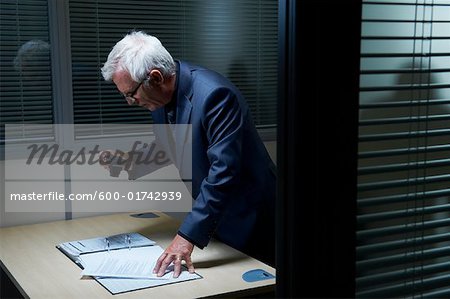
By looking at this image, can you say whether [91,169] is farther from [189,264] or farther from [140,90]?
[189,264]

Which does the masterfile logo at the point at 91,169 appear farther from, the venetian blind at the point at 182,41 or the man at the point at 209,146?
the man at the point at 209,146

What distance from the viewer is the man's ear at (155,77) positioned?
7.14ft

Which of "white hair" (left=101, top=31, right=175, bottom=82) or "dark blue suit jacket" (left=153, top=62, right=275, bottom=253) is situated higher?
"white hair" (left=101, top=31, right=175, bottom=82)

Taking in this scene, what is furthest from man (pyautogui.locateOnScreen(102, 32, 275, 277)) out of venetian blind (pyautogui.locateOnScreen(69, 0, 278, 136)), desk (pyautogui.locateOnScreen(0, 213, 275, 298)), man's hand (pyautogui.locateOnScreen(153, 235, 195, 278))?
venetian blind (pyautogui.locateOnScreen(69, 0, 278, 136))

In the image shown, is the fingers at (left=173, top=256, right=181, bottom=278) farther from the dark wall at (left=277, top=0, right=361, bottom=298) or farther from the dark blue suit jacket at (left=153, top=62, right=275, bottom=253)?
the dark wall at (left=277, top=0, right=361, bottom=298)

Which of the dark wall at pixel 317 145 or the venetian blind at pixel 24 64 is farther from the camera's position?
the venetian blind at pixel 24 64

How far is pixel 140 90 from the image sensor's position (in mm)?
2215

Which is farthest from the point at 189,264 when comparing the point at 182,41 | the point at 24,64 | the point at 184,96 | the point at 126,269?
the point at 182,41

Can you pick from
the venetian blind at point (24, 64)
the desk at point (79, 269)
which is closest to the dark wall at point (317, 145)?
the desk at point (79, 269)

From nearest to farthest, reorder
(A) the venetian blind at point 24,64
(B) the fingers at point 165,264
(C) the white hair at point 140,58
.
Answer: (B) the fingers at point 165,264
(C) the white hair at point 140,58
(A) the venetian blind at point 24,64

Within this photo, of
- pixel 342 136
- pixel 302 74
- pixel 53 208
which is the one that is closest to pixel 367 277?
pixel 342 136

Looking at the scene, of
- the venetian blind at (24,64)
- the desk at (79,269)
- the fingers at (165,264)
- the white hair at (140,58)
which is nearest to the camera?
the desk at (79,269)

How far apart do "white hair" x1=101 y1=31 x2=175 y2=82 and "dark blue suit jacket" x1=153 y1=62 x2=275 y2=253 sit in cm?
9

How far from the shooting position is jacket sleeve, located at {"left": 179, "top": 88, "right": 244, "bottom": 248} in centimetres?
198
